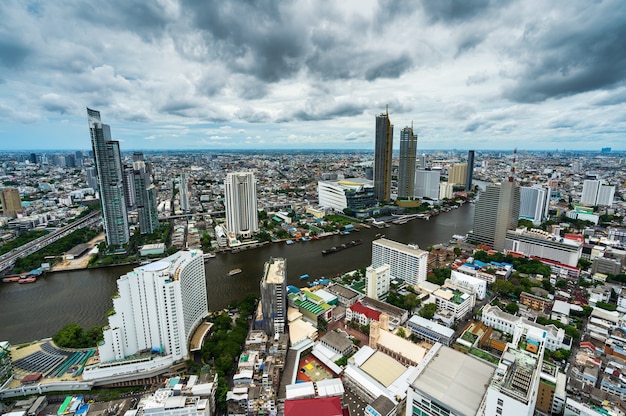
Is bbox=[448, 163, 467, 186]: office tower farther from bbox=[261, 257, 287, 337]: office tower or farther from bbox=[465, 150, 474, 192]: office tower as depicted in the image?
bbox=[261, 257, 287, 337]: office tower

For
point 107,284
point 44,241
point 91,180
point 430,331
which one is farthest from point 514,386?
point 91,180

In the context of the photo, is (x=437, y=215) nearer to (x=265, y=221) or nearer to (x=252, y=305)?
(x=265, y=221)

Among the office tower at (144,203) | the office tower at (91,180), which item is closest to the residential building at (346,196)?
the office tower at (144,203)

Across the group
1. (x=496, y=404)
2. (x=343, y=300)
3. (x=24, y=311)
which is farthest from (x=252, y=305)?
(x=24, y=311)

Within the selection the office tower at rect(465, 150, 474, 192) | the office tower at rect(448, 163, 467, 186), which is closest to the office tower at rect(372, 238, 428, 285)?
the office tower at rect(465, 150, 474, 192)

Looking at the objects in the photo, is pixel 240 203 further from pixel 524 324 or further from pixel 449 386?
pixel 449 386

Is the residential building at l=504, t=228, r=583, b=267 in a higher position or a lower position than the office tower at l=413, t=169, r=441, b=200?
lower
